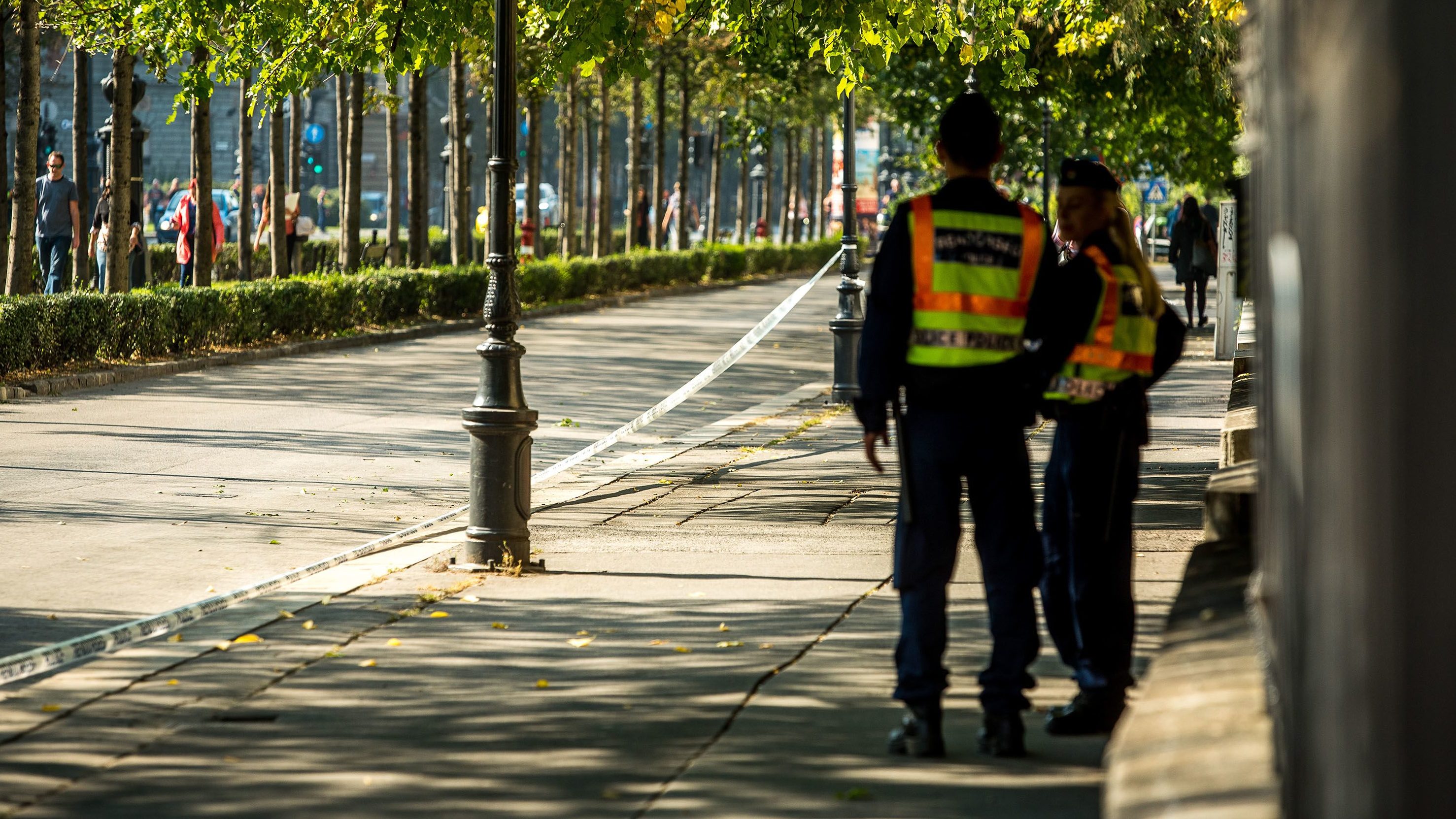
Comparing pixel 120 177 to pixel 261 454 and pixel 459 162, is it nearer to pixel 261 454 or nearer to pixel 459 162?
pixel 261 454

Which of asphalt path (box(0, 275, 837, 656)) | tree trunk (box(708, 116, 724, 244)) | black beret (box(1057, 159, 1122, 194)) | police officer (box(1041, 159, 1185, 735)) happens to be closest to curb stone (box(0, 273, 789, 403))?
asphalt path (box(0, 275, 837, 656))

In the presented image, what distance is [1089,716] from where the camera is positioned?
17.2ft

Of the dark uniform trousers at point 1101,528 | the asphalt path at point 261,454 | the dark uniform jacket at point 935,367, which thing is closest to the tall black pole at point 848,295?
the asphalt path at point 261,454

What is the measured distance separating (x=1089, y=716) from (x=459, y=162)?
2614cm

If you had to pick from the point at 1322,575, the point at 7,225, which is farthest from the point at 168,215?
the point at 1322,575

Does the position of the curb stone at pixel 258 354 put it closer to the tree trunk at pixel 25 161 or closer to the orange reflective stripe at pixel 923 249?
the tree trunk at pixel 25 161

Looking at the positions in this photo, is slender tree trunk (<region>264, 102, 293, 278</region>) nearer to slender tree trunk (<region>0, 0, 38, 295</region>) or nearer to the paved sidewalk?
slender tree trunk (<region>0, 0, 38, 295</region>)

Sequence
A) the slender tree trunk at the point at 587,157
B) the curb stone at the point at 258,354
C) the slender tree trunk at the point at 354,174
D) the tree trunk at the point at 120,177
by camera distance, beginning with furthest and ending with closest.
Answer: the slender tree trunk at the point at 587,157, the slender tree trunk at the point at 354,174, the tree trunk at the point at 120,177, the curb stone at the point at 258,354

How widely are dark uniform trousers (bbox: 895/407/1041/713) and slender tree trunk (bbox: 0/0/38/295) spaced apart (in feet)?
50.2

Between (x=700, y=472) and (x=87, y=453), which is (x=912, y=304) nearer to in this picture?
(x=700, y=472)

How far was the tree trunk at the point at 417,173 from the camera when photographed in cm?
2745

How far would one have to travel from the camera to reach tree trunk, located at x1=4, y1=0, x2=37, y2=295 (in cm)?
1845

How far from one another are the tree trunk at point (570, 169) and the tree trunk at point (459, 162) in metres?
4.08

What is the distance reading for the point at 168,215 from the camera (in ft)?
102
